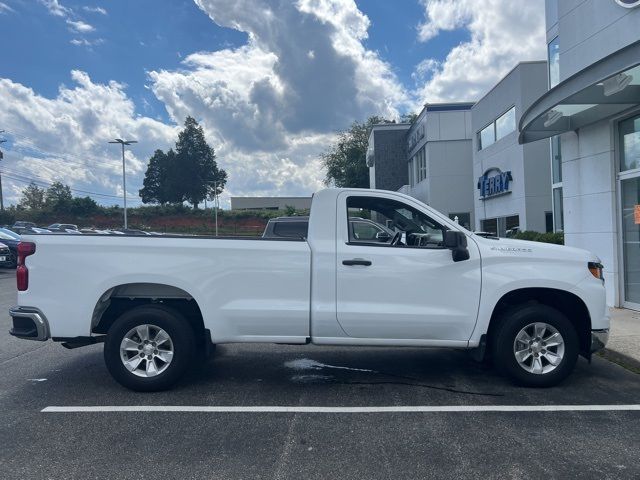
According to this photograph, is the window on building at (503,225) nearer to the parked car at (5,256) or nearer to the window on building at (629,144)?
the window on building at (629,144)

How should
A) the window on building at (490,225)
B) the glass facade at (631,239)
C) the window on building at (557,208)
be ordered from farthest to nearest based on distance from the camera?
the window on building at (490,225) < the window on building at (557,208) < the glass facade at (631,239)

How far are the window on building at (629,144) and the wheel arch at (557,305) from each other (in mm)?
4780

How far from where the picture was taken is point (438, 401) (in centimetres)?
493

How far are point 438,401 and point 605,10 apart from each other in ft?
26.7

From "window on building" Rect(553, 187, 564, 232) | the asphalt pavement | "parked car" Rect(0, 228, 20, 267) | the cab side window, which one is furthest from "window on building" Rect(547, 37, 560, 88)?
"parked car" Rect(0, 228, 20, 267)

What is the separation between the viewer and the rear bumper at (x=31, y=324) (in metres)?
5.07

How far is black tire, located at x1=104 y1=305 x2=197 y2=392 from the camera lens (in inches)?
200

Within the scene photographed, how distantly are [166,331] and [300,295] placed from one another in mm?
1399

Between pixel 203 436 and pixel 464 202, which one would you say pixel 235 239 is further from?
pixel 464 202

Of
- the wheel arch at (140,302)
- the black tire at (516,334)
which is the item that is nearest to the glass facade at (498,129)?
the black tire at (516,334)

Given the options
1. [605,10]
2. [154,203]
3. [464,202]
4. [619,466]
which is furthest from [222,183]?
[619,466]

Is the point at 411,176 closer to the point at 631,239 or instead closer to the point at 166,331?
the point at 631,239

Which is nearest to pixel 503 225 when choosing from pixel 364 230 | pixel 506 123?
pixel 506 123

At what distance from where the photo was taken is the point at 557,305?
219 inches
